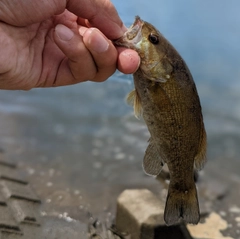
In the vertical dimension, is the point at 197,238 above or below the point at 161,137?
below

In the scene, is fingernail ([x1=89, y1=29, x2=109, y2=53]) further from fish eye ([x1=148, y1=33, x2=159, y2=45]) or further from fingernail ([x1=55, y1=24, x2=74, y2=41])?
fish eye ([x1=148, y1=33, x2=159, y2=45])

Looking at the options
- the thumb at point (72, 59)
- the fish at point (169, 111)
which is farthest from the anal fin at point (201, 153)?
the thumb at point (72, 59)

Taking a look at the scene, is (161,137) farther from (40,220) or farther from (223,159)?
(223,159)

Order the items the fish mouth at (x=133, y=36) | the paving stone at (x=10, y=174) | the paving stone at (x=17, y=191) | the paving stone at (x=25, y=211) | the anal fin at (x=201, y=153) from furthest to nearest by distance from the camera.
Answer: the paving stone at (x=10, y=174)
the paving stone at (x=17, y=191)
the paving stone at (x=25, y=211)
the anal fin at (x=201, y=153)
the fish mouth at (x=133, y=36)

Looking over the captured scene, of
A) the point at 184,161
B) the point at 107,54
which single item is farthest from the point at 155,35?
the point at 184,161

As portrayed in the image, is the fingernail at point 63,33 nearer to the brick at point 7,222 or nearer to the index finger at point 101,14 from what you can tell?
the index finger at point 101,14

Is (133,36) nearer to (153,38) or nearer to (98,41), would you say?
(153,38)

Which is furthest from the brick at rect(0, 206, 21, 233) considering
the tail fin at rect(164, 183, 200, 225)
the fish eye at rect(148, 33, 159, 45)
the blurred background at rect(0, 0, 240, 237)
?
the fish eye at rect(148, 33, 159, 45)
